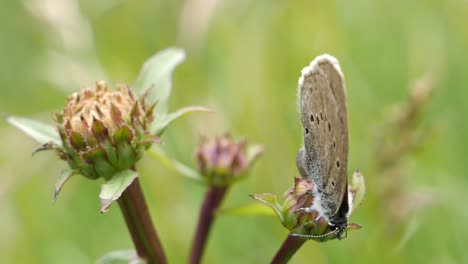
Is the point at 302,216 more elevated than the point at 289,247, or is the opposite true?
the point at 302,216

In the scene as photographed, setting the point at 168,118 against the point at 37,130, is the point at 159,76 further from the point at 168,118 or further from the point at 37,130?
the point at 37,130

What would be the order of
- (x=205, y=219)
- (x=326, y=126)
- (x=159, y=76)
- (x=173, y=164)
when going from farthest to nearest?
(x=205, y=219) < (x=173, y=164) < (x=159, y=76) < (x=326, y=126)

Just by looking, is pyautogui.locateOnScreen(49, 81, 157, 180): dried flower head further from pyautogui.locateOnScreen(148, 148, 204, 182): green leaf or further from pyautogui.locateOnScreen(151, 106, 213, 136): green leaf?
pyautogui.locateOnScreen(148, 148, 204, 182): green leaf

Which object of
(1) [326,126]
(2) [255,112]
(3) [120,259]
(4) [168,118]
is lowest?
(2) [255,112]

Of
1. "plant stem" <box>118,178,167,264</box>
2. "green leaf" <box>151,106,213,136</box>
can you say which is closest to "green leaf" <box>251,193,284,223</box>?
"green leaf" <box>151,106,213,136</box>

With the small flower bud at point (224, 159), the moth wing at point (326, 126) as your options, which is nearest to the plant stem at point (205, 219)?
the small flower bud at point (224, 159)

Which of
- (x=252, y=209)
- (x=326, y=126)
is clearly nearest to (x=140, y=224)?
(x=252, y=209)

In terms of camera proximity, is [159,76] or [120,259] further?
[159,76]

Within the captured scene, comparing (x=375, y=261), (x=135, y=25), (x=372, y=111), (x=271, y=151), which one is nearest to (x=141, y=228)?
(x=375, y=261)
